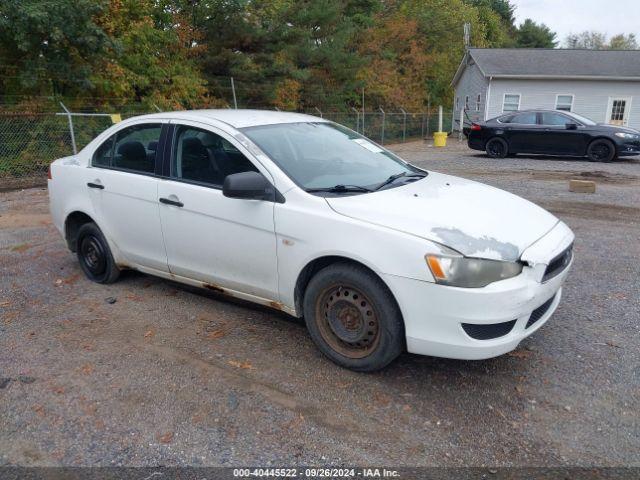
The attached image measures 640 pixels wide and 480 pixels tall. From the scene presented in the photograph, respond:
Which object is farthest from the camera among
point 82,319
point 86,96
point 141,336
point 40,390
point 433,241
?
point 86,96

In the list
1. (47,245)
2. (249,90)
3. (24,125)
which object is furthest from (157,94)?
(47,245)

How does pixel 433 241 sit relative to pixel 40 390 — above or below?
above

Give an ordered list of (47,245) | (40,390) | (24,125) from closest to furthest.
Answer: (40,390) < (47,245) < (24,125)

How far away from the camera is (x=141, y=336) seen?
13.8 feet

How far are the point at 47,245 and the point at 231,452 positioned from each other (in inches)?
201

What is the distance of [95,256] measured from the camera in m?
5.29

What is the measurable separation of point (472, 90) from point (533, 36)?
37288 mm

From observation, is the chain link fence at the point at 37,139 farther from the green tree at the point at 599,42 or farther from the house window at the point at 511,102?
the green tree at the point at 599,42

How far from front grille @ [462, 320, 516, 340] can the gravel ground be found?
0.41 m

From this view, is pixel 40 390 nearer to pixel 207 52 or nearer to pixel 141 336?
pixel 141 336

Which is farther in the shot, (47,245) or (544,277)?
(47,245)

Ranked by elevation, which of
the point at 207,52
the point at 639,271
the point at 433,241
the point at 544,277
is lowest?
the point at 639,271

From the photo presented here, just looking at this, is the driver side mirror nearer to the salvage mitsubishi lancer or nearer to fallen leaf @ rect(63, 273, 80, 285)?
the salvage mitsubishi lancer

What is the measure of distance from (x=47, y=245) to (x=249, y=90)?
15.6 meters
